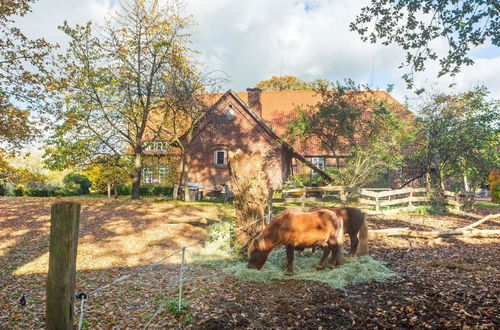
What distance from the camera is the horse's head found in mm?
7812

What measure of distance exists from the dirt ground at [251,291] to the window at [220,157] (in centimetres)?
1693

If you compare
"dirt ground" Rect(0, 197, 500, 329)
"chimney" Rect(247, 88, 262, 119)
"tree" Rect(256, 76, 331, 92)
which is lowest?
"dirt ground" Rect(0, 197, 500, 329)

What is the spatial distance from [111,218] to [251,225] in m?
7.52

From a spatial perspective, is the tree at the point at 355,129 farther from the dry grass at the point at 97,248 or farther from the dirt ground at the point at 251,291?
the dirt ground at the point at 251,291

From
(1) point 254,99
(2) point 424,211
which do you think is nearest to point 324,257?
(2) point 424,211

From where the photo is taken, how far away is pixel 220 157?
93.1 feet

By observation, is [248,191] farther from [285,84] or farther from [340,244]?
[285,84]

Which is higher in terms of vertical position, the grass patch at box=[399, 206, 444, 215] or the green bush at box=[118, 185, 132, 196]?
the green bush at box=[118, 185, 132, 196]

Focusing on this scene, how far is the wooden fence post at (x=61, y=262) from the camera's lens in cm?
339

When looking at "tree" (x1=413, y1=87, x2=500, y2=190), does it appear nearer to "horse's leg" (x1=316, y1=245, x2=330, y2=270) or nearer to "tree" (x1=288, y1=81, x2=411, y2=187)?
"tree" (x1=288, y1=81, x2=411, y2=187)

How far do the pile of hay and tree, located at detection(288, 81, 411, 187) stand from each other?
12614mm

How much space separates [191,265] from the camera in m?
8.66

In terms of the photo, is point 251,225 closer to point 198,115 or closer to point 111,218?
point 111,218

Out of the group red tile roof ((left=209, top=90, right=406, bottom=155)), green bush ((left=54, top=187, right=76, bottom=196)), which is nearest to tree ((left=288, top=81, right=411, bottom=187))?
red tile roof ((left=209, top=90, right=406, bottom=155))
